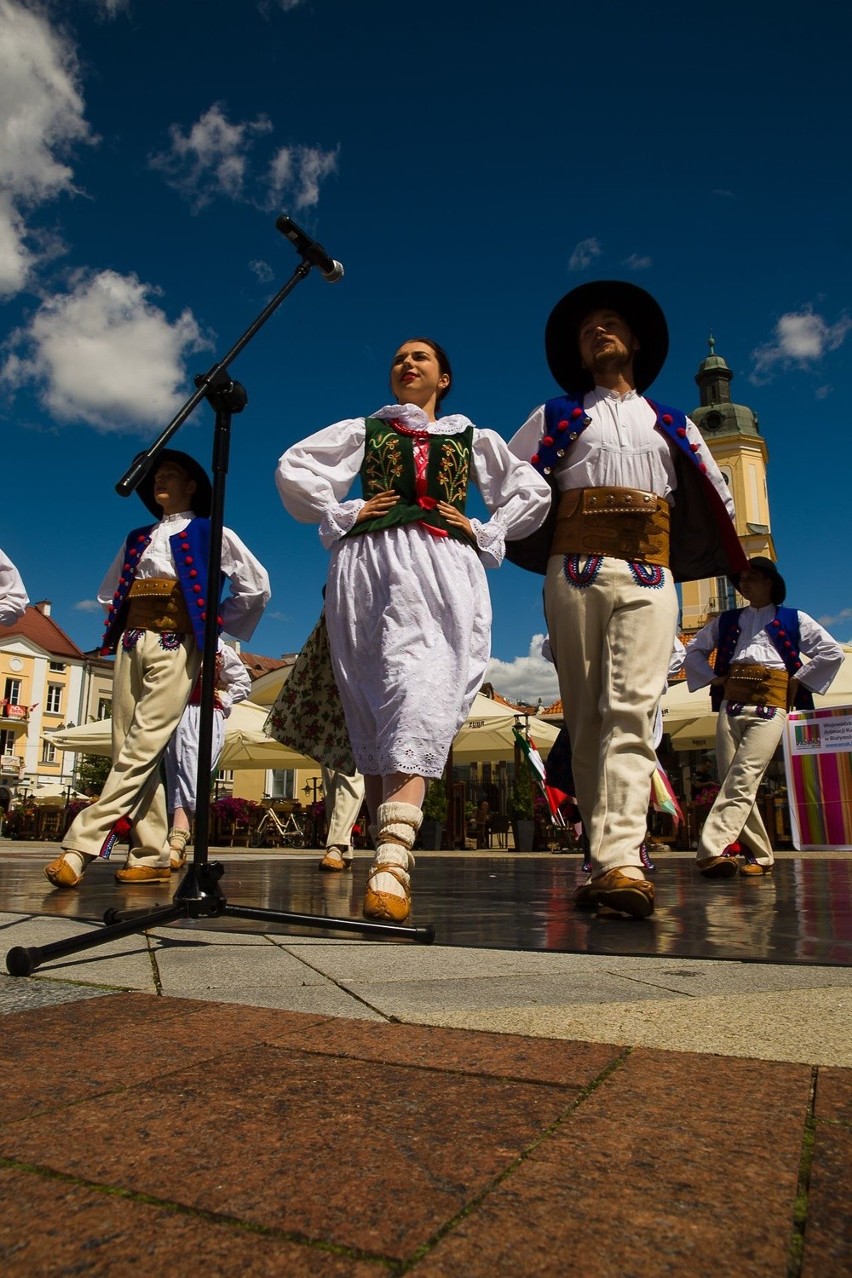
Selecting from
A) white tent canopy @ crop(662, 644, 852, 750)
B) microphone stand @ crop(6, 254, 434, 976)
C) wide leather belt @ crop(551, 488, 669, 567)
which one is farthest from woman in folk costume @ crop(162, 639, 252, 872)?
white tent canopy @ crop(662, 644, 852, 750)

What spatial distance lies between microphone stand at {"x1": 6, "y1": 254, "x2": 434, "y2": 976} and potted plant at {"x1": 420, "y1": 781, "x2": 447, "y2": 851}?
11.5m

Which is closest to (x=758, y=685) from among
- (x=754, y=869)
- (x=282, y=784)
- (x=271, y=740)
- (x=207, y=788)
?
(x=754, y=869)

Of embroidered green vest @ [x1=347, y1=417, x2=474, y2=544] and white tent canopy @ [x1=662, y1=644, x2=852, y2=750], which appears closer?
embroidered green vest @ [x1=347, y1=417, x2=474, y2=544]

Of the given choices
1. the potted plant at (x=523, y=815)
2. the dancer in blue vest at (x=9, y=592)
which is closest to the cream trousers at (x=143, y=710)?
the dancer in blue vest at (x=9, y=592)

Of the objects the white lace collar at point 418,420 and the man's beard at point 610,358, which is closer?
the white lace collar at point 418,420

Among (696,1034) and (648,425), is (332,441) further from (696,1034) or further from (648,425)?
(696,1034)

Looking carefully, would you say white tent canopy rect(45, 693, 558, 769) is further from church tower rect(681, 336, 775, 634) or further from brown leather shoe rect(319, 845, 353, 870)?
church tower rect(681, 336, 775, 634)

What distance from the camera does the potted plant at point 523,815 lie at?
44.0ft

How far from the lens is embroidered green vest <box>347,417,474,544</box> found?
324 centimetres

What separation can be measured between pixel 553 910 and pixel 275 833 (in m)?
13.6

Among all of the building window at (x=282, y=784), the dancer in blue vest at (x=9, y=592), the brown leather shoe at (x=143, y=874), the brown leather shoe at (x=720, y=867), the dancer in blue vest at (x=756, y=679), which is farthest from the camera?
the building window at (x=282, y=784)

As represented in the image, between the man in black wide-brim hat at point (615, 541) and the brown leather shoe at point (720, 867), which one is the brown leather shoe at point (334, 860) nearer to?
the brown leather shoe at point (720, 867)

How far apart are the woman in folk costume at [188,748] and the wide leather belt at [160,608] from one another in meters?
1.56

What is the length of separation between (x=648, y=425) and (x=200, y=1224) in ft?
11.0
